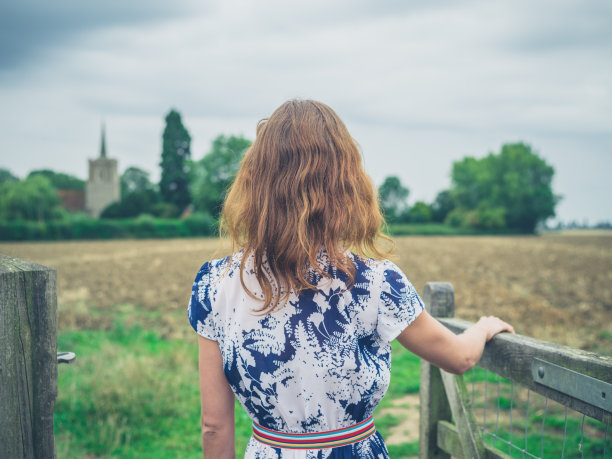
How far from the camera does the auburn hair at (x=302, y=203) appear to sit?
131 cm

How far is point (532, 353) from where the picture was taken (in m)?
1.64

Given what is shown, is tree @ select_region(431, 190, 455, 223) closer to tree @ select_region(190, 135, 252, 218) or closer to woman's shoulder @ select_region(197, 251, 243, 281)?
tree @ select_region(190, 135, 252, 218)

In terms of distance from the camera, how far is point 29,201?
3609 centimetres

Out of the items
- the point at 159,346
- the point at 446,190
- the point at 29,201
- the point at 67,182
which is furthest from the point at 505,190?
the point at 159,346

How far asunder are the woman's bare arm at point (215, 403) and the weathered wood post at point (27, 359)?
1.42 feet

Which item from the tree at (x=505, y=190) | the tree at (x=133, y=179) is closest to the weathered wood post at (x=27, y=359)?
the tree at (x=505, y=190)

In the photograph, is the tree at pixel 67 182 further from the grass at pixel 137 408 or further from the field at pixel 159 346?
the grass at pixel 137 408

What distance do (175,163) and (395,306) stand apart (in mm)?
76542

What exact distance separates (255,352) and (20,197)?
36866mm

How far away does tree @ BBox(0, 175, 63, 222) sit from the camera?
3130 cm

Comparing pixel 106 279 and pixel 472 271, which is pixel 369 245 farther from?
pixel 472 271

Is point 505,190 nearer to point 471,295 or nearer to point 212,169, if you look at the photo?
point 212,169

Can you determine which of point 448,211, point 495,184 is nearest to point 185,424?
point 495,184

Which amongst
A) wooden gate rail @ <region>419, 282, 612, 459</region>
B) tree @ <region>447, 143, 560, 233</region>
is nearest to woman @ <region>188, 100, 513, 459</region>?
wooden gate rail @ <region>419, 282, 612, 459</region>
